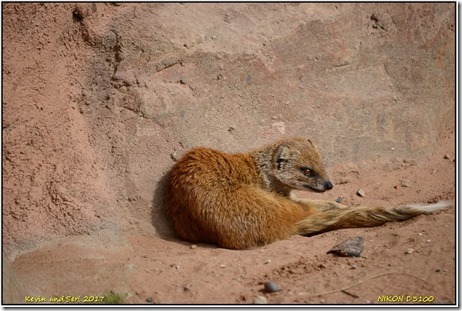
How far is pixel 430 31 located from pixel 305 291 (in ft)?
15.9

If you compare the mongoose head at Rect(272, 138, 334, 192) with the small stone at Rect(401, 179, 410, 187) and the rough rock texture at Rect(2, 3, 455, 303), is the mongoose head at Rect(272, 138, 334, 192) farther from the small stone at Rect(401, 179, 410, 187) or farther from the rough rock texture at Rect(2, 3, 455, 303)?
the small stone at Rect(401, 179, 410, 187)

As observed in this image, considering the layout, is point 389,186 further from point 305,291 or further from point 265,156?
point 305,291

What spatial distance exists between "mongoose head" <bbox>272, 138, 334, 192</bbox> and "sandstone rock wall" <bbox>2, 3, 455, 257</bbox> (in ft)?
1.95

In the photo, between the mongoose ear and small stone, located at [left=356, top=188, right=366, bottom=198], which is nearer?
the mongoose ear

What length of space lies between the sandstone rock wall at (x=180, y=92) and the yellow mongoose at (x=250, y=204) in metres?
0.40

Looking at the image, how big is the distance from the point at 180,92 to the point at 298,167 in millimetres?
1637

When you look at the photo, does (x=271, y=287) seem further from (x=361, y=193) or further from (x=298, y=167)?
(x=361, y=193)

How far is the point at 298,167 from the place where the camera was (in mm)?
6852

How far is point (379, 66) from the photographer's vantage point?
7902mm

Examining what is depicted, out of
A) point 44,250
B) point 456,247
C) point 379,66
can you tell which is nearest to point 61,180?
point 44,250

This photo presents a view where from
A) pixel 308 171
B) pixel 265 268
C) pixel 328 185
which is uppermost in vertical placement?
pixel 308 171

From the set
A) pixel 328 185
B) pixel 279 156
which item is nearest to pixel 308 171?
pixel 328 185

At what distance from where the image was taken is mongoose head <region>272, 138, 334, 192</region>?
6805 millimetres

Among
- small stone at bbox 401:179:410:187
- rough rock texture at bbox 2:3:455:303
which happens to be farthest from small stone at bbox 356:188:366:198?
small stone at bbox 401:179:410:187
